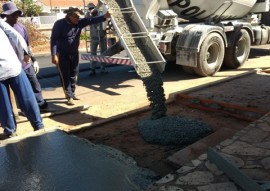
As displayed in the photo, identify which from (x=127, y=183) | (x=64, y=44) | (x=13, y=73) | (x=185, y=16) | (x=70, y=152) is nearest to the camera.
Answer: (x=127, y=183)

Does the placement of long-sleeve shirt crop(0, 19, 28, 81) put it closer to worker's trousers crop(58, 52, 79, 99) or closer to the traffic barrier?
worker's trousers crop(58, 52, 79, 99)

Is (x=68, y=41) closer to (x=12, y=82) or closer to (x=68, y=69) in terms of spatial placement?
(x=68, y=69)

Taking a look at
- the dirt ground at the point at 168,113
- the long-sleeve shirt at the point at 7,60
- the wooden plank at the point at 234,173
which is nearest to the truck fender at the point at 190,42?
the dirt ground at the point at 168,113

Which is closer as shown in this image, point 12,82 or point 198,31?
point 12,82

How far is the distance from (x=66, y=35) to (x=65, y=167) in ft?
10.3

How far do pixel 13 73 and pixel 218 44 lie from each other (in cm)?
559

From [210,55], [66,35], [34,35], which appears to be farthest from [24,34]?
[34,35]

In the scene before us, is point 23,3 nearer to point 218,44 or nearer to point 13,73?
point 218,44

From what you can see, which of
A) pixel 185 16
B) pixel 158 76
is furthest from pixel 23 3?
pixel 158 76

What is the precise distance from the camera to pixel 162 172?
3.14 meters

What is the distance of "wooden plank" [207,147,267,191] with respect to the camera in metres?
2.34

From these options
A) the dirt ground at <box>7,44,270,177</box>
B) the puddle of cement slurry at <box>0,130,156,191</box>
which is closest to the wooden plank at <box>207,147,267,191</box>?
the dirt ground at <box>7,44,270,177</box>

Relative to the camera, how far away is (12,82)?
157 inches

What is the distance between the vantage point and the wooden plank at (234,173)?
2340 mm
